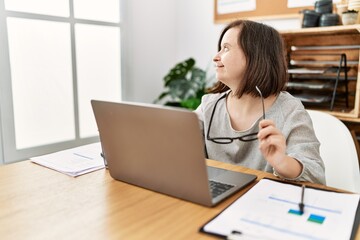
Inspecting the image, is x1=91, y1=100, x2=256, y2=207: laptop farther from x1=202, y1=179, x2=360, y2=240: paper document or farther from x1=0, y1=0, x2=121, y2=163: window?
x1=0, y1=0, x2=121, y2=163: window

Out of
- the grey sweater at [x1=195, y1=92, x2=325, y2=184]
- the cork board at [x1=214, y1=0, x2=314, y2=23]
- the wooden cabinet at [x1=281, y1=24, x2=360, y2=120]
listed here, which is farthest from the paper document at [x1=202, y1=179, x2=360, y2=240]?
the cork board at [x1=214, y1=0, x2=314, y2=23]

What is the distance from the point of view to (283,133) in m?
0.98

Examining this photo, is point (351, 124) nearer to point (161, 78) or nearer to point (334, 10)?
point (334, 10)

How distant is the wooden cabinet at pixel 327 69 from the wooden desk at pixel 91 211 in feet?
3.53

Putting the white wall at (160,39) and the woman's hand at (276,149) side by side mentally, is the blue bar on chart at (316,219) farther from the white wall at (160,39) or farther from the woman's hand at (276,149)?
the white wall at (160,39)

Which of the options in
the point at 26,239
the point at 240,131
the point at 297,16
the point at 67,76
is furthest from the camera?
the point at 67,76

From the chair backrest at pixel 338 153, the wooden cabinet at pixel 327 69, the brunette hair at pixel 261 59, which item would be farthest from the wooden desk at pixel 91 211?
the wooden cabinet at pixel 327 69

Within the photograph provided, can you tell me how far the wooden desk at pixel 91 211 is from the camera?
22.5 inches

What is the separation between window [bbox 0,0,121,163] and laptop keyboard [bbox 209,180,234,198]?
61.8 inches

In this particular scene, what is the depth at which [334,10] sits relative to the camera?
1.80 meters

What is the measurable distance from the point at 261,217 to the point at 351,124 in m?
1.47

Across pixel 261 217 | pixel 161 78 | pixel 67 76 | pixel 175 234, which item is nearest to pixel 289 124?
pixel 261 217

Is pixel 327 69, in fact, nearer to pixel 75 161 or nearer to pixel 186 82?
pixel 186 82

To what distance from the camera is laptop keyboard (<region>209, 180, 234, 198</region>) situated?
2.36 ft
